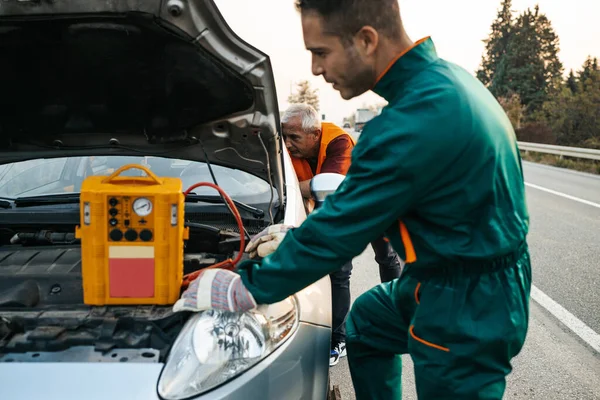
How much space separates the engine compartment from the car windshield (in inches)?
17.5

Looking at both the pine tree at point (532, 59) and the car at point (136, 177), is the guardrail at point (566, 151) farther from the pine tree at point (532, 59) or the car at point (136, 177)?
the pine tree at point (532, 59)

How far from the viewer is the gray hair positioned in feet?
11.6

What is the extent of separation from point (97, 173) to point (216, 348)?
178 centimetres

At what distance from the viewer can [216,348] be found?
165cm

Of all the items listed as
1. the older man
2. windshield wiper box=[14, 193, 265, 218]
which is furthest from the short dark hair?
the older man

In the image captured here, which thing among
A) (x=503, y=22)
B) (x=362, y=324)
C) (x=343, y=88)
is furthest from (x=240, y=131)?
(x=503, y=22)

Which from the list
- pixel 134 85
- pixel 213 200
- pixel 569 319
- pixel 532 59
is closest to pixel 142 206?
pixel 134 85

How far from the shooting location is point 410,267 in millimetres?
1842

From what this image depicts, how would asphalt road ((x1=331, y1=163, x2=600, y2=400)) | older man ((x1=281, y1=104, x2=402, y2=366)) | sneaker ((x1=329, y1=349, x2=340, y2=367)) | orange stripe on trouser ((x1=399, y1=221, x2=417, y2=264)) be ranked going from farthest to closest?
1. older man ((x1=281, y1=104, x2=402, y2=366))
2. sneaker ((x1=329, y1=349, x2=340, y2=367))
3. asphalt road ((x1=331, y1=163, x2=600, y2=400))
4. orange stripe on trouser ((x1=399, y1=221, x2=417, y2=264))

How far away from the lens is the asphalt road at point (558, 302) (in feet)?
10.1

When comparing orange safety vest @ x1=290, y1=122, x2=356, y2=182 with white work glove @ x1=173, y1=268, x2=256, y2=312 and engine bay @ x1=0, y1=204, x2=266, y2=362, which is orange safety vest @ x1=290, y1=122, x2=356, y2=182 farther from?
white work glove @ x1=173, y1=268, x2=256, y2=312

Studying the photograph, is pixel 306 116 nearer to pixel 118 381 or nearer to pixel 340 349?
pixel 340 349

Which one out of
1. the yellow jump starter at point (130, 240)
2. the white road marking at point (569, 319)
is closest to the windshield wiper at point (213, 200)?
the yellow jump starter at point (130, 240)

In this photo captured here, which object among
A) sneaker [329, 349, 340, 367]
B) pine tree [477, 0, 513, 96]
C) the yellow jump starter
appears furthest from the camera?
pine tree [477, 0, 513, 96]
